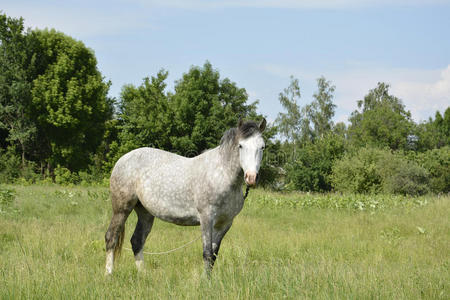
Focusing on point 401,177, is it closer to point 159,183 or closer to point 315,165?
point 315,165

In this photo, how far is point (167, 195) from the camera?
572 cm

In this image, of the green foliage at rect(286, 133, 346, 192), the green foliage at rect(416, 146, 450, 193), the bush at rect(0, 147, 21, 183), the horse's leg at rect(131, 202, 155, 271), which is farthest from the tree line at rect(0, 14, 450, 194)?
the horse's leg at rect(131, 202, 155, 271)

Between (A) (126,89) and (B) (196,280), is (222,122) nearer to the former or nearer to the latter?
(A) (126,89)

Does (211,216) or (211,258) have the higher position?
(211,216)

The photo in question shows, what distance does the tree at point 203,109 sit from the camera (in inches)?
1159

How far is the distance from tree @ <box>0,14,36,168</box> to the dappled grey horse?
2672cm

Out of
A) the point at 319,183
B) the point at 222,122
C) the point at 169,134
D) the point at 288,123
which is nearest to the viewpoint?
the point at 222,122

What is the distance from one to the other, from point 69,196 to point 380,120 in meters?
48.2

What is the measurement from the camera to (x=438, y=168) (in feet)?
154

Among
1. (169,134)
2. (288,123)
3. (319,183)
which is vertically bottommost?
(319,183)

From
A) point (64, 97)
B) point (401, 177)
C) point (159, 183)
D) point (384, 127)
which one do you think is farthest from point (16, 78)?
point (384, 127)

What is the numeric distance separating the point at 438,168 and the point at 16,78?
146 ft

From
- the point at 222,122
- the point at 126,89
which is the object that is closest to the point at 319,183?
the point at 222,122

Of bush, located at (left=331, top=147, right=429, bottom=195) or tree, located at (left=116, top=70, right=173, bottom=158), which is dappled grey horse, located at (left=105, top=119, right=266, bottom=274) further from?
bush, located at (left=331, top=147, right=429, bottom=195)
